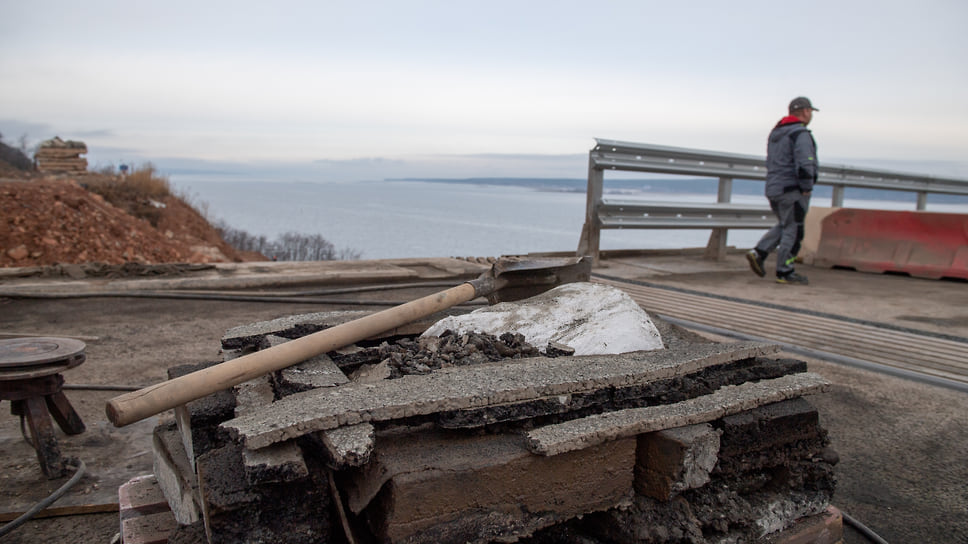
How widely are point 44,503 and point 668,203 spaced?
6585 mm

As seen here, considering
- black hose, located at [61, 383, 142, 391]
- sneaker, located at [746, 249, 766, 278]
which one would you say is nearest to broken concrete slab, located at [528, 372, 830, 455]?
black hose, located at [61, 383, 142, 391]

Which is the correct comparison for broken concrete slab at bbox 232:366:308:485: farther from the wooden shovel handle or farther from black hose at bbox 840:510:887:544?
black hose at bbox 840:510:887:544

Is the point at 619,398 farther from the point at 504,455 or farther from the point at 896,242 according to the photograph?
the point at 896,242

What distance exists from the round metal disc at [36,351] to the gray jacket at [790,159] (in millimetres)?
6286

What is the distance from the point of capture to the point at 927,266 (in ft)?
24.7

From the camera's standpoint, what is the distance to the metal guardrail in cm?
721

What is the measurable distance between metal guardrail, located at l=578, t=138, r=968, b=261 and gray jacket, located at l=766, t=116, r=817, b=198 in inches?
37.6

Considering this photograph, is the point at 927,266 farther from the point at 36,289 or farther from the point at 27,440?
the point at 36,289

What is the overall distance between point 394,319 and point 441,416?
767mm

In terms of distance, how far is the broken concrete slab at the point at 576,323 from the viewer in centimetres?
248

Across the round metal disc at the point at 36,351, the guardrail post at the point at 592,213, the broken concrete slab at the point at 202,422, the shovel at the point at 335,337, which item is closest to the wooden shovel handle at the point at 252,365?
the shovel at the point at 335,337

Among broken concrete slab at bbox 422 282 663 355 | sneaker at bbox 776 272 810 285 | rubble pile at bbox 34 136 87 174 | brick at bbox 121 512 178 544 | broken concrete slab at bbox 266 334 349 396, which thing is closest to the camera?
brick at bbox 121 512 178 544

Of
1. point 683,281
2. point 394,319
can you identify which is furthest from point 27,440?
point 683,281

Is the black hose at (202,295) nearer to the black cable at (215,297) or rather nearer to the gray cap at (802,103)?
the black cable at (215,297)
